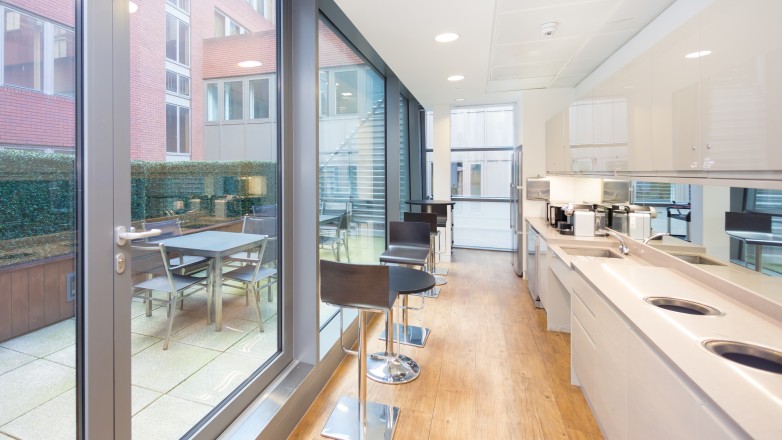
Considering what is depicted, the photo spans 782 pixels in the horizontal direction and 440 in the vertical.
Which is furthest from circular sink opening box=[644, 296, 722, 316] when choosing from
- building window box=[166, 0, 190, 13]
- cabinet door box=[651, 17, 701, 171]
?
building window box=[166, 0, 190, 13]

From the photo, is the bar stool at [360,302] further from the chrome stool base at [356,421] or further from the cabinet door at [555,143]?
the cabinet door at [555,143]

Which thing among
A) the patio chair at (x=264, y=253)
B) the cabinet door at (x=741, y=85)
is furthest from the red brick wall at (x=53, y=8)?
the cabinet door at (x=741, y=85)

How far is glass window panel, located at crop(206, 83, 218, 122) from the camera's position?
5.60 feet

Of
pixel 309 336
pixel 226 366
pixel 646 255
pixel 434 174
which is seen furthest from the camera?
pixel 434 174

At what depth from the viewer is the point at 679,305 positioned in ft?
5.62

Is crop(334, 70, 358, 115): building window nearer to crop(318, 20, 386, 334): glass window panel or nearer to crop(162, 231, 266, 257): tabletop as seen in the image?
crop(318, 20, 386, 334): glass window panel

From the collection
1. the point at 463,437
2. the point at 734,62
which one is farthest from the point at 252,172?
the point at 734,62

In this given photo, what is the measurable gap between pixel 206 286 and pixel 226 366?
18.3 inches

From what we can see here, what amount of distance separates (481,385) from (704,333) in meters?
1.53

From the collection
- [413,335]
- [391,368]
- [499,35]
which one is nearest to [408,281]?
[391,368]

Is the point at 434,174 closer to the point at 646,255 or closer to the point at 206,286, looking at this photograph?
the point at 646,255

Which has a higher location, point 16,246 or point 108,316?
point 16,246

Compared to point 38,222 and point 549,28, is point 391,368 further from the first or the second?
point 549,28

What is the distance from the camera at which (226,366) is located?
189 cm
